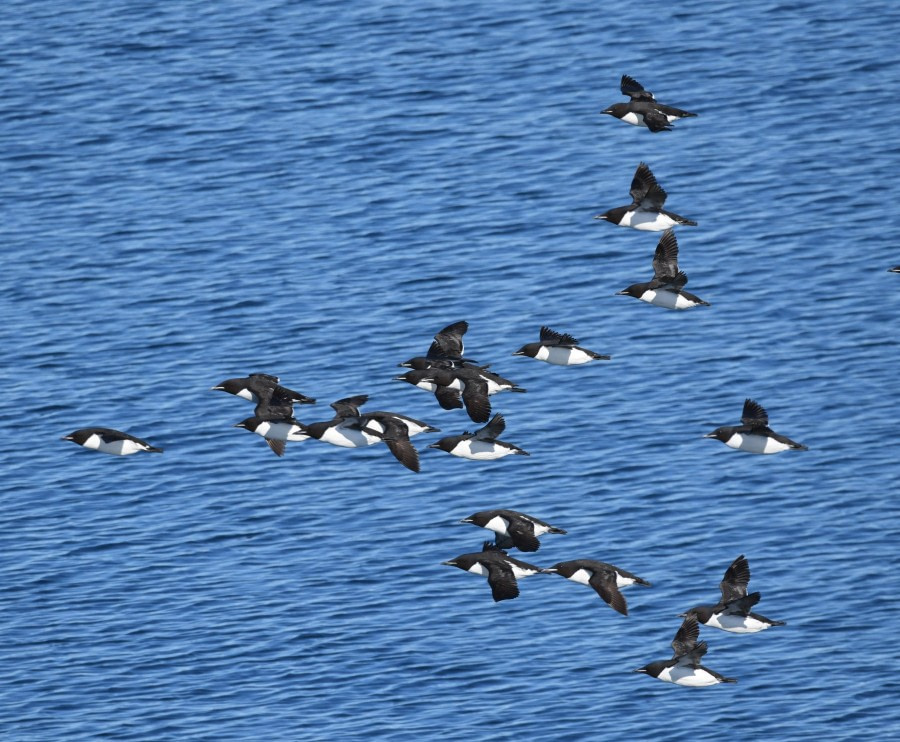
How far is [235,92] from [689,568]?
33.0 m

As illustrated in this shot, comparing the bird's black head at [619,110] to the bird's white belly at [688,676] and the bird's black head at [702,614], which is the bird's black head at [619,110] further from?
the bird's white belly at [688,676]

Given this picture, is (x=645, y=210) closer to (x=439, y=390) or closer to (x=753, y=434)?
(x=753, y=434)

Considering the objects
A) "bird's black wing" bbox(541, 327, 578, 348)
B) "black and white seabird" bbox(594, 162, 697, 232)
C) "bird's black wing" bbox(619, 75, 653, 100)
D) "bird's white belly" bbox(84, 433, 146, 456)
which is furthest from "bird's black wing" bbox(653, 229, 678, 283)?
"bird's white belly" bbox(84, 433, 146, 456)

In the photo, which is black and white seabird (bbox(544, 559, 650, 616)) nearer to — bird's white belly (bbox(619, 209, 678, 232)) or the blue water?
the blue water

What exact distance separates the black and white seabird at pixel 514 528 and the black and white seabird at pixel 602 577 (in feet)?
2.07

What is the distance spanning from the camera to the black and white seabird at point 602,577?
27.9 meters

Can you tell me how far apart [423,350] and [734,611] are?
1745 centimetres

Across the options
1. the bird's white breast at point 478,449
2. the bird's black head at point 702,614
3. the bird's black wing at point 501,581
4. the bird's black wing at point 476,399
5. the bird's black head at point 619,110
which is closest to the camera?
the bird's black wing at point 501,581

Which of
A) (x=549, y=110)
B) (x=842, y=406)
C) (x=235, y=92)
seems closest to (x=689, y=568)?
(x=842, y=406)

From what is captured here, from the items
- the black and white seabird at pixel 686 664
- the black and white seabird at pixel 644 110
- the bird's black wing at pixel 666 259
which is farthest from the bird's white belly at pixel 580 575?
the black and white seabird at pixel 644 110

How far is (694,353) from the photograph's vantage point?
45875 millimetres

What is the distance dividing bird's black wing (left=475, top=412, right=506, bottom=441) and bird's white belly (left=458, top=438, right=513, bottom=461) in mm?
242

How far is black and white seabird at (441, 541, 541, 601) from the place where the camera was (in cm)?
2861

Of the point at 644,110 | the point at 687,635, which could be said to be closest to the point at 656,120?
the point at 644,110
